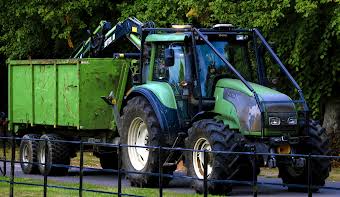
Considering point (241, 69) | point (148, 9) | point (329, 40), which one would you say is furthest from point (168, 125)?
point (148, 9)

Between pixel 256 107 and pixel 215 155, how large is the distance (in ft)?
4.15

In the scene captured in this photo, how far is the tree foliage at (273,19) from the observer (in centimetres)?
2634

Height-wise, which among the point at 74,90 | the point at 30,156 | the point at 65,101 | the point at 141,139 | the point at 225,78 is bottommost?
the point at 30,156

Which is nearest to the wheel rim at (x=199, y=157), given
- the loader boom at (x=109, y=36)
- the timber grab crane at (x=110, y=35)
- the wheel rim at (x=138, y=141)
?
the wheel rim at (x=138, y=141)

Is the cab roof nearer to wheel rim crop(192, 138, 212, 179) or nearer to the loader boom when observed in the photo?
the loader boom

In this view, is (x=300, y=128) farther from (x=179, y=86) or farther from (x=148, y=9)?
(x=148, y=9)

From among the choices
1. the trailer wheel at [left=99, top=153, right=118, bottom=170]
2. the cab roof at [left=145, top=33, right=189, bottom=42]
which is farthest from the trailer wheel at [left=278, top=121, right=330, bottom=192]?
the trailer wheel at [left=99, top=153, right=118, bottom=170]

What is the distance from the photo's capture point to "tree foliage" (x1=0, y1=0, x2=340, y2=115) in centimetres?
2634

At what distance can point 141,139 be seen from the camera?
795 inches

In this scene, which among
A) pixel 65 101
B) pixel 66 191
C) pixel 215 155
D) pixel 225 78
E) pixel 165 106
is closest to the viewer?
pixel 215 155

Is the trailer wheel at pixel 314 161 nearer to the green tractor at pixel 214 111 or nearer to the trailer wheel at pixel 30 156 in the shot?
the green tractor at pixel 214 111

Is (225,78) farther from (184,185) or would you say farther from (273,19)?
(273,19)

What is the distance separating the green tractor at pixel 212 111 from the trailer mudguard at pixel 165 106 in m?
0.02

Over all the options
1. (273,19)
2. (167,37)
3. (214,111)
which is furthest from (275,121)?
(273,19)
